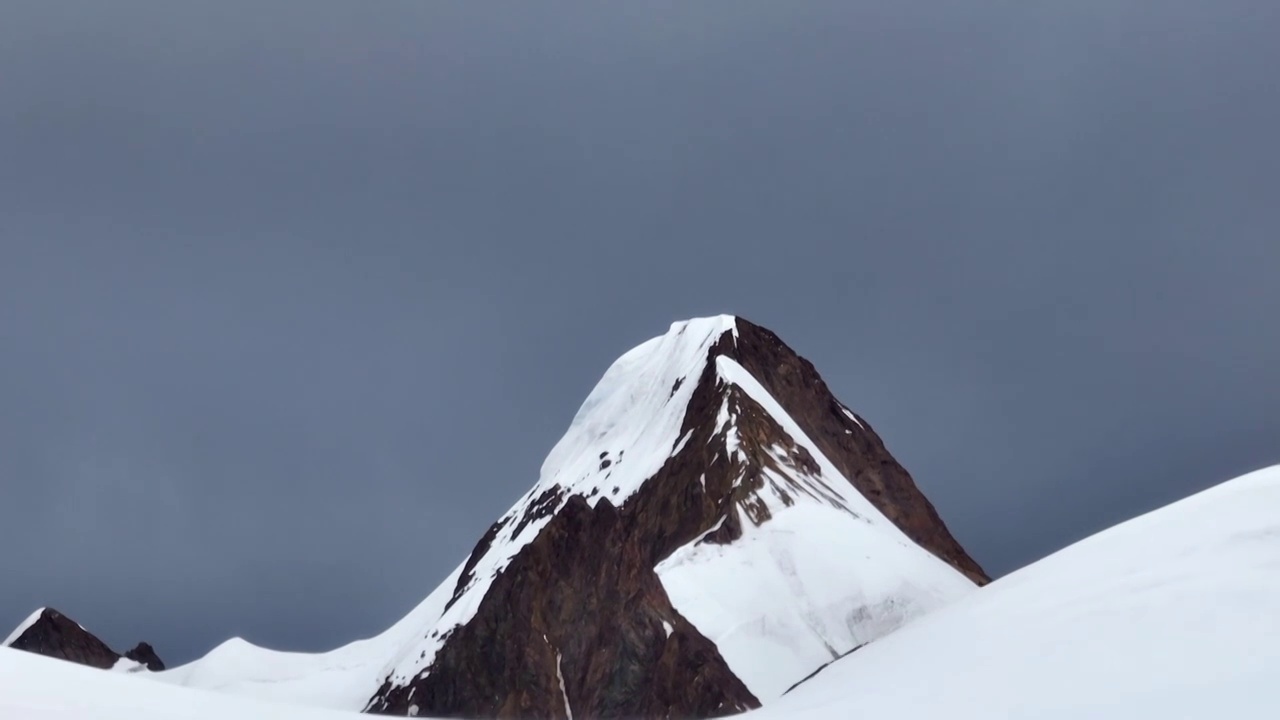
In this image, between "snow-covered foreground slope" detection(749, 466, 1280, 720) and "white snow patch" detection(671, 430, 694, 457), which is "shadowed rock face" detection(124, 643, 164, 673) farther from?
"snow-covered foreground slope" detection(749, 466, 1280, 720)

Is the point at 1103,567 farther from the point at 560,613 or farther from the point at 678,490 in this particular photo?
the point at 678,490

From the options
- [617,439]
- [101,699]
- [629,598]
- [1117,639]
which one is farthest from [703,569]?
[101,699]

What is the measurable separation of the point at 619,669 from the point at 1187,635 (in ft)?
241

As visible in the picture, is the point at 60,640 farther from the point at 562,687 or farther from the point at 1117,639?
the point at 1117,639

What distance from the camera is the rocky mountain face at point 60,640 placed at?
16138 centimetres

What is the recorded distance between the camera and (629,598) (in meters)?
97.9

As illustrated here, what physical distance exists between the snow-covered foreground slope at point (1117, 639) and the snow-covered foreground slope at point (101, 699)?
29.7 feet

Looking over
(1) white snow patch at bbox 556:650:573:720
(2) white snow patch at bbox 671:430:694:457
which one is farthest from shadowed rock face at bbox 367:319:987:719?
(2) white snow patch at bbox 671:430:694:457

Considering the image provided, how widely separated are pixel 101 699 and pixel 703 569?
9230cm

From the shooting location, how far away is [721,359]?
13238cm

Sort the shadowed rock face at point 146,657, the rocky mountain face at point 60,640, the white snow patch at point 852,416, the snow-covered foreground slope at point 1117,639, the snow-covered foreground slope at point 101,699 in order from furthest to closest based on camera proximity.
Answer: the shadowed rock face at point 146,657 → the rocky mountain face at point 60,640 → the white snow patch at point 852,416 → the snow-covered foreground slope at point 1117,639 → the snow-covered foreground slope at point 101,699

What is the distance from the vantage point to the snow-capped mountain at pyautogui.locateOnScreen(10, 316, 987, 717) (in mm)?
96000

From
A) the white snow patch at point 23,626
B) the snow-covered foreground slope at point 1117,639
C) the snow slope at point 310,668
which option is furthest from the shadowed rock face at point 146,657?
the snow-covered foreground slope at point 1117,639

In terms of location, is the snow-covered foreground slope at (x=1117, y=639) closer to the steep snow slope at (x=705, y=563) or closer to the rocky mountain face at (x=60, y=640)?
the steep snow slope at (x=705, y=563)
